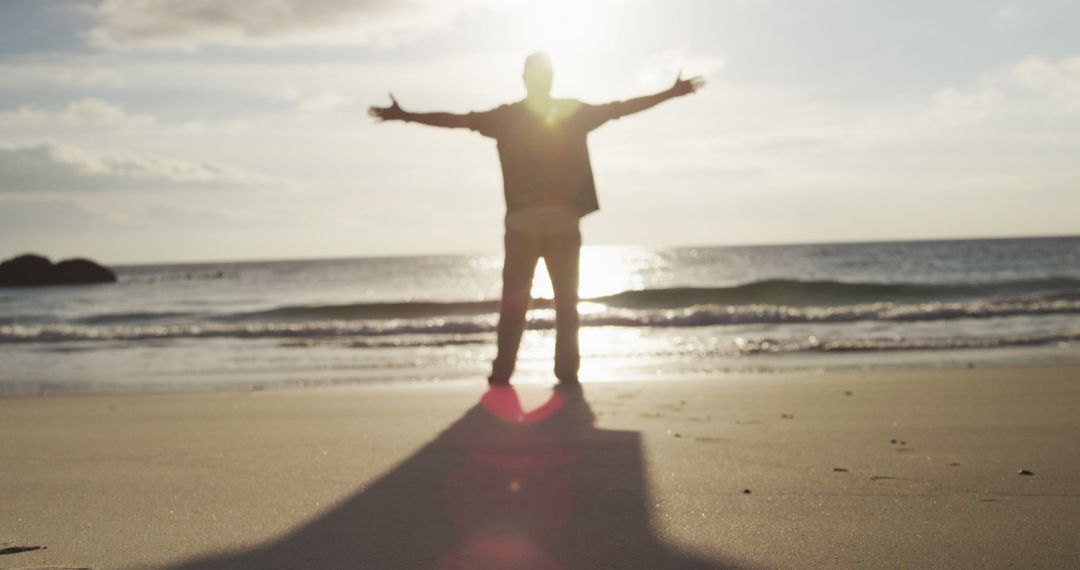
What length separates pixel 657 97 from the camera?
5871 millimetres

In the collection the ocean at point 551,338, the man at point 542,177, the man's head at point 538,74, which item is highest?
the man's head at point 538,74

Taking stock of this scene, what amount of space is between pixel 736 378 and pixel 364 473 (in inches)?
177

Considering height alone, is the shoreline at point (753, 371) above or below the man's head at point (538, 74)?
below

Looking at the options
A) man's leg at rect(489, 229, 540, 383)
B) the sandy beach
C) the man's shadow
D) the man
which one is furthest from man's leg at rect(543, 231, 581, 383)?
the man's shadow

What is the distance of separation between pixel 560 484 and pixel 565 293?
11.0 ft

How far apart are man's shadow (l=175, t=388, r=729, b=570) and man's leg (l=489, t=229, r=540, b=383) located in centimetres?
237

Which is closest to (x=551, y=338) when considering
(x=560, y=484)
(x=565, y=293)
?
(x=565, y=293)

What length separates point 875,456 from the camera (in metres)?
3.81

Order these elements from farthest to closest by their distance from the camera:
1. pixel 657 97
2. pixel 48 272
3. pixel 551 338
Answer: pixel 48 272 → pixel 551 338 → pixel 657 97

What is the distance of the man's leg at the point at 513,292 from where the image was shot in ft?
21.3

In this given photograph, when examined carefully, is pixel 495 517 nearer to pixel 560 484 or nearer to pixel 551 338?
pixel 560 484

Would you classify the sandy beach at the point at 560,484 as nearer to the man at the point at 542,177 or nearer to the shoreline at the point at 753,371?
the man at the point at 542,177

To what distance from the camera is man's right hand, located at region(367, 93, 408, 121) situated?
5.91 m

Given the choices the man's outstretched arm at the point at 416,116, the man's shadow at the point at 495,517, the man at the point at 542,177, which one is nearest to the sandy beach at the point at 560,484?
the man's shadow at the point at 495,517
